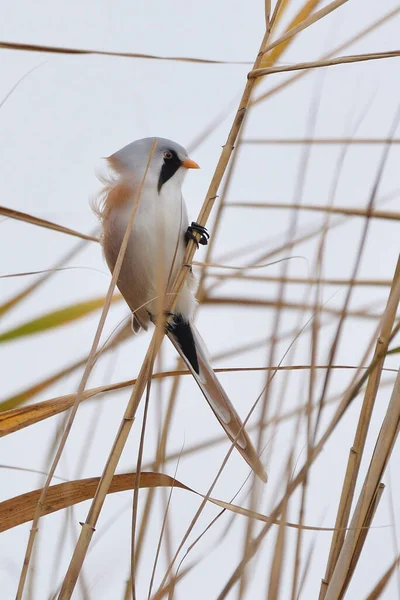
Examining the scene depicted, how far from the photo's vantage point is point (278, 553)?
827mm

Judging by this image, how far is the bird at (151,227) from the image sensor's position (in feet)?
5.90

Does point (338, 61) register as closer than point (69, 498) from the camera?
No

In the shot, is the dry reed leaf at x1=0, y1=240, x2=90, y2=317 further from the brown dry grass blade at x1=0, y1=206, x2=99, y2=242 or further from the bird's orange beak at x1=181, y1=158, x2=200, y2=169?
the bird's orange beak at x1=181, y1=158, x2=200, y2=169

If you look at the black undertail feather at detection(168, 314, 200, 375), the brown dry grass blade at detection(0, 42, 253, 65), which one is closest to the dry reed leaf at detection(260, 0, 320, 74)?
the brown dry grass blade at detection(0, 42, 253, 65)

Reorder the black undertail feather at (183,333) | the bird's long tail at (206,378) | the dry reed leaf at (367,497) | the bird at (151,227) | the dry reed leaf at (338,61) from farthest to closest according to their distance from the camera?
1. the black undertail feather at (183,333)
2. the bird at (151,227)
3. the bird's long tail at (206,378)
4. the dry reed leaf at (338,61)
5. the dry reed leaf at (367,497)

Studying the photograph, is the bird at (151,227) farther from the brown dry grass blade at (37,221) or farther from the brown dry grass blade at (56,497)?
the brown dry grass blade at (56,497)

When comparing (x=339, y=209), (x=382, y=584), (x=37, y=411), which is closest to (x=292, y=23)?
(x=339, y=209)

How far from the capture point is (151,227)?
5.92 ft

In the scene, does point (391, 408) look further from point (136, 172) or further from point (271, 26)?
point (136, 172)

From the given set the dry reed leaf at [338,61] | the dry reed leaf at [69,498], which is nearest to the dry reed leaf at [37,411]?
the dry reed leaf at [69,498]

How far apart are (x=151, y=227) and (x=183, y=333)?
1.03 ft

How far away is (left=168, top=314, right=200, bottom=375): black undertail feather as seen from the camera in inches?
A: 75.9

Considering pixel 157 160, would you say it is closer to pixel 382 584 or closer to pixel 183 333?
pixel 183 333

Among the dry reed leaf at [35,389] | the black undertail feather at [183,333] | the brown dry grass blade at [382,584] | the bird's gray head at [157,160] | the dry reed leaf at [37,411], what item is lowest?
the brown dry grass blade at [382,584]
